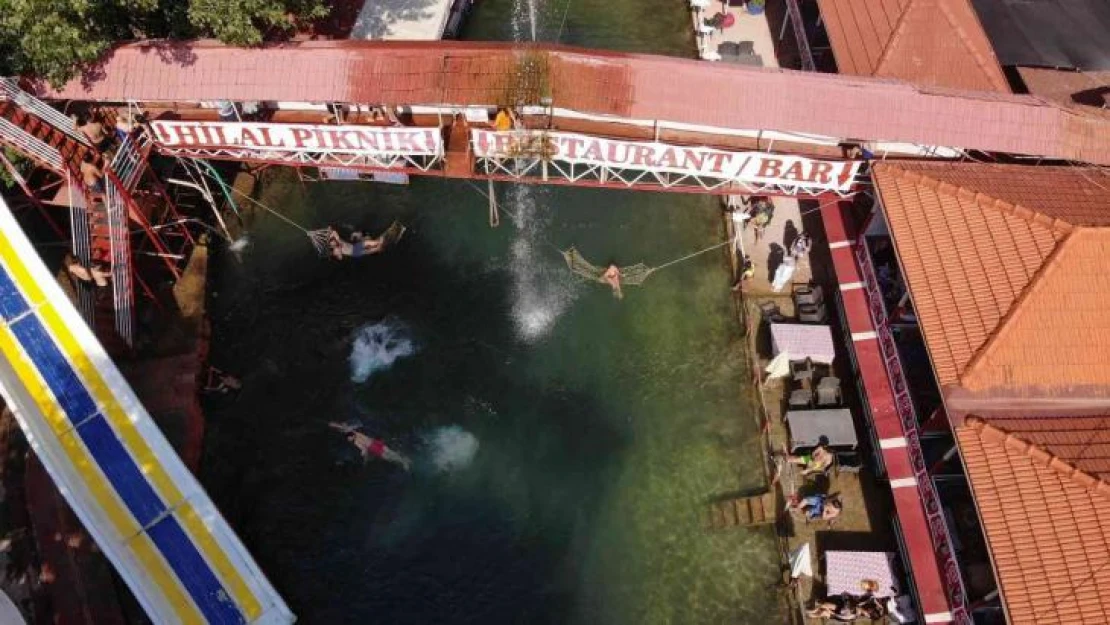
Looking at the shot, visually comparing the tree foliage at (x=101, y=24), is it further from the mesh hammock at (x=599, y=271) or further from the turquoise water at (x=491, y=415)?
the mesh hammock at (x=599, y=271)

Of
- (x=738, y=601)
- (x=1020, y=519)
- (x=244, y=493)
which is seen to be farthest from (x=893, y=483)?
(x=244, y=493)

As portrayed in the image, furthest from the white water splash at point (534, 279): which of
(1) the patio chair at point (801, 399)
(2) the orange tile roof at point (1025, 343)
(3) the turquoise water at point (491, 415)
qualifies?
(2) the orange tile roof at point (1025, 343)

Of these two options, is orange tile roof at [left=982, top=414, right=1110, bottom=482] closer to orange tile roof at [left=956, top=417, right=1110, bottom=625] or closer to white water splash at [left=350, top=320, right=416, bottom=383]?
orange tile roof at [left=956, top=417, right=1110, bottom=625]

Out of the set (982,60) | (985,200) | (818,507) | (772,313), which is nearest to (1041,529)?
(818,507)

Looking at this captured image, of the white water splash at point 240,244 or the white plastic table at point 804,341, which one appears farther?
the white water splash at point 240,244

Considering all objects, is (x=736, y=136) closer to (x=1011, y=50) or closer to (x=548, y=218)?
(x=548, y=218)
